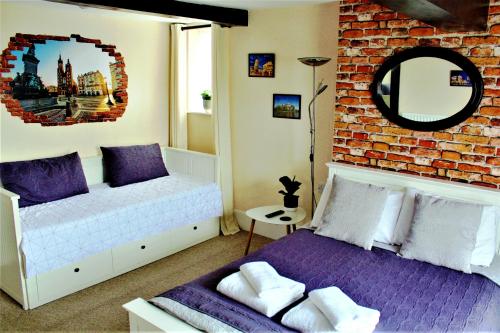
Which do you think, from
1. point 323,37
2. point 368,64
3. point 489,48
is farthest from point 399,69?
point 323,37

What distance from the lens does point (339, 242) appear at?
3.03 metres

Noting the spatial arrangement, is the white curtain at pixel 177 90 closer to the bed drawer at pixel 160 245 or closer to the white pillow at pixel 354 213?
the bed drawer at pixel 160 245

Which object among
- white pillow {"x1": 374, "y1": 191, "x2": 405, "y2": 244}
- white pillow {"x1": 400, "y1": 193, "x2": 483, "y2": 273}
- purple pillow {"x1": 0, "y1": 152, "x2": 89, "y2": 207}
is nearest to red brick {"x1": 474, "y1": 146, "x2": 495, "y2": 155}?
white pillow {"x1": 400, "y1": 193, "x2": 483, "y2": 273}

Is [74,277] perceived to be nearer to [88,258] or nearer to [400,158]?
[88,258]

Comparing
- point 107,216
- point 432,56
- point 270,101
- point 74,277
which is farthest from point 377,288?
point 270,101

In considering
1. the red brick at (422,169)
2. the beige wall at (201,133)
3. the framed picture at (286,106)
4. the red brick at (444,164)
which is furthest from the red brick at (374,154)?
the beige wall at (201,133)

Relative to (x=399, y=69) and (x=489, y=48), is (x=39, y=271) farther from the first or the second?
(x=489, y=48)

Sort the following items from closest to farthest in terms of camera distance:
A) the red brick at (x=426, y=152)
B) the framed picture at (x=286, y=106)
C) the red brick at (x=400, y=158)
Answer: the red brick at (x=426, y=152)
the red brick at (x=400, y=158)
the framed picture at (x=286, y=106)

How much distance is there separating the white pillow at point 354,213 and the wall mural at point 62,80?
245 centimetres

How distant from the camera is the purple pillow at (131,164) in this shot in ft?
13.8

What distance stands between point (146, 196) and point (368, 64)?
6.92 feet

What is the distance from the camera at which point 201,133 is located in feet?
16.2

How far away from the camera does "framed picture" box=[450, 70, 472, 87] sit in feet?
9.79

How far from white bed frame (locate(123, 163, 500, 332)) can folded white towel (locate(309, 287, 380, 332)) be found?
0.59 metres
